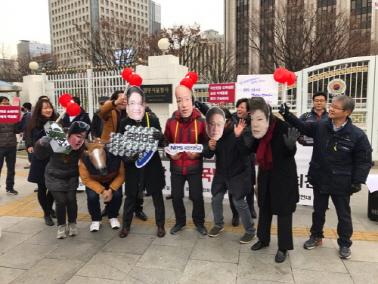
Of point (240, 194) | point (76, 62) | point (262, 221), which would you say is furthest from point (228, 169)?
point (76, 62)

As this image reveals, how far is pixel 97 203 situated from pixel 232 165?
6.31 feet

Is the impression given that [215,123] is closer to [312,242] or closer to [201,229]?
[201,229]

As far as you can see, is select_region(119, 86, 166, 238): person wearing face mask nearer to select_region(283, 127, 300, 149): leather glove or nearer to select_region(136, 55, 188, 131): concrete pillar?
select_region(283, 127, 300, 149): leather glove

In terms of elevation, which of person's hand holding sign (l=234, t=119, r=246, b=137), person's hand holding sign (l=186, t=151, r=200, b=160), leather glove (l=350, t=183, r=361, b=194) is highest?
person's hand holding sign (l=234, t=119, r=246, b=137)

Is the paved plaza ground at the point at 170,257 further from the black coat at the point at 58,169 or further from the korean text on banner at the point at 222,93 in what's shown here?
the korean text on banner at the point at 222,93

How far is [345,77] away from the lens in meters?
7.20

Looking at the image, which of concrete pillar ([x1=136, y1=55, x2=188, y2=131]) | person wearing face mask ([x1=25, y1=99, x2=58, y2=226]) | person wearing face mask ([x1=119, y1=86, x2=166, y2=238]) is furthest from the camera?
concrete pillar ([x1=136, y1=55, x2=188, y2=131])

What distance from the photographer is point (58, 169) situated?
12.0ft

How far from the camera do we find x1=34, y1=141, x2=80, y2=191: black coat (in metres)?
3.65

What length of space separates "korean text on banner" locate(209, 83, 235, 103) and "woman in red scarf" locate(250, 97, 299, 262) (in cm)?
493

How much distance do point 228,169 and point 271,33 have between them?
57.5 ft

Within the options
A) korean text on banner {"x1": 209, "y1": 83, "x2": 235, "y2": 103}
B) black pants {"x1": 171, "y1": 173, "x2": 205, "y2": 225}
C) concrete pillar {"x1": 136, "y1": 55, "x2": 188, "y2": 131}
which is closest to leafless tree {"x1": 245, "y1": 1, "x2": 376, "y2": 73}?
korean text on banner {"x1": 209, "y1": 83, "x2": 235, "y2": 103}

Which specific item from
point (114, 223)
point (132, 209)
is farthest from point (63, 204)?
point (132, 209)

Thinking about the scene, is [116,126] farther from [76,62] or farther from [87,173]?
[76,62]
